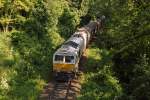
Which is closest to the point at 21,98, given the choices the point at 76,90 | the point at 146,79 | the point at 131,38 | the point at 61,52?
the point at 76,90

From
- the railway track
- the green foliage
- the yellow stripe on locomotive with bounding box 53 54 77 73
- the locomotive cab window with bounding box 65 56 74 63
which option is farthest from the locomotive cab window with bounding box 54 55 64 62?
the green foliage

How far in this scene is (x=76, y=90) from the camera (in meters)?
22.5

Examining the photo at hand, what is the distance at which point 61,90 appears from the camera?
22.1m

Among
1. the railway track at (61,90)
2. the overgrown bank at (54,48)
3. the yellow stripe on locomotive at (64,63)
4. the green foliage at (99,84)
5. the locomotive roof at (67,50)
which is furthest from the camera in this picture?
the locomotive roof at (67,50)

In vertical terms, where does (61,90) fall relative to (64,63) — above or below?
below

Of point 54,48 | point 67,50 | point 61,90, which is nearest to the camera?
point 61,90

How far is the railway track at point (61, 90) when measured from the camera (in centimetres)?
2071

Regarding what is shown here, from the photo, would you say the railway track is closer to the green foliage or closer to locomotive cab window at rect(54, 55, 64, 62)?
the green foliage

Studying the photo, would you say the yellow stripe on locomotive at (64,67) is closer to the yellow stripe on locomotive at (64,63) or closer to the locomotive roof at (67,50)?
the yellow stripe on locomotive at (64,63)

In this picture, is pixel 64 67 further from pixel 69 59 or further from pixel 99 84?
pixel 99 84

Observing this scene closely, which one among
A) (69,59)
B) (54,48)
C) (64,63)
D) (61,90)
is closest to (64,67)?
(64,63)

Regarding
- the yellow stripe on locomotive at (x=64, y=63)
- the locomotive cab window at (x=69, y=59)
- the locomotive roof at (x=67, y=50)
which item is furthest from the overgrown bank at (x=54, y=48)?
the locomotive roof at (x=67, y=50)

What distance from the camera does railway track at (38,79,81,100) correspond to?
68.0 feet

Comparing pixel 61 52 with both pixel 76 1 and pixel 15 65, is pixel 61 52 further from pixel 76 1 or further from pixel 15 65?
pixel 76 1
